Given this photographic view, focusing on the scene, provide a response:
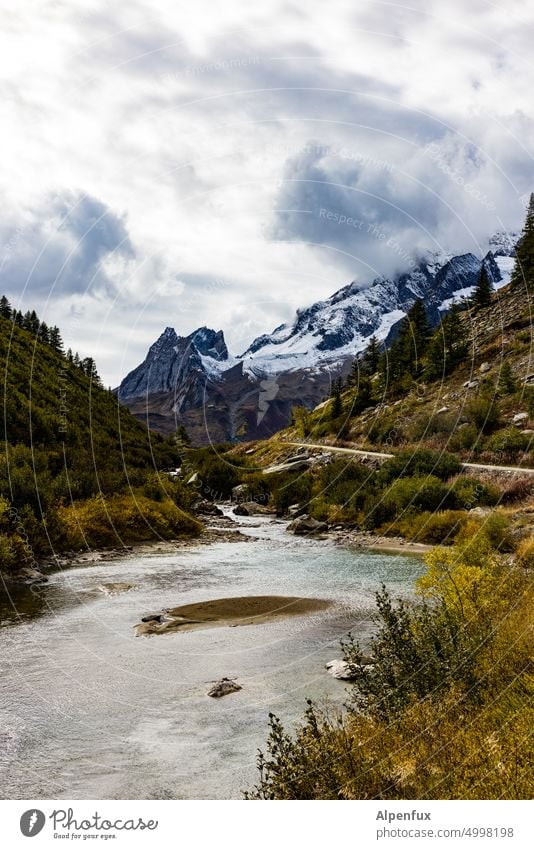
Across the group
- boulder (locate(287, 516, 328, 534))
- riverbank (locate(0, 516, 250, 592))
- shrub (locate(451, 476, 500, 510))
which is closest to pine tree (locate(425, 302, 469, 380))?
shrub (locate(451, 476, 500, 510))

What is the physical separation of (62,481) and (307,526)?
1496 centimetres

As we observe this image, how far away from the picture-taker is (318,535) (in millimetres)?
32438

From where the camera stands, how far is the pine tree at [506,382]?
49812 mm

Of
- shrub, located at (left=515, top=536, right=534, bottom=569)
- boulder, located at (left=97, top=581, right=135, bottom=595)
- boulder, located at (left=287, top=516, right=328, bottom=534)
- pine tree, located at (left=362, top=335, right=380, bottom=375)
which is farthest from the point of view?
pine tree, located at (left=362, top=335, right=380, bottom=375)

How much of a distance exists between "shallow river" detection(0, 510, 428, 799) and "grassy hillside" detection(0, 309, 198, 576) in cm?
371

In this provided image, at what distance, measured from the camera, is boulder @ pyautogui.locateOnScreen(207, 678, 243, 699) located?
10.1m

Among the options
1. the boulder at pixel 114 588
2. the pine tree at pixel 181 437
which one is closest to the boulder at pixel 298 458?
the pine tree at pixel 181 437

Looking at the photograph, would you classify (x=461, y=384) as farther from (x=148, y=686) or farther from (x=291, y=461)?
(x=148, y=686)

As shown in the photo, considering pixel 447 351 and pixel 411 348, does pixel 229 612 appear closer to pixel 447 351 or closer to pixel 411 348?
pixel 447 351

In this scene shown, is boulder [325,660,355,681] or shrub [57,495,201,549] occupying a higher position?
shrub [57,495,201,549]

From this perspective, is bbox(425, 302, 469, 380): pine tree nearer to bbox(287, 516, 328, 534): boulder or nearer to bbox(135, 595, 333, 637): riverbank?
bbox(287, 516, 328, 534): boulder

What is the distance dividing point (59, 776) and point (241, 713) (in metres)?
3.15

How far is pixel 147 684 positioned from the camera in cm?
1066

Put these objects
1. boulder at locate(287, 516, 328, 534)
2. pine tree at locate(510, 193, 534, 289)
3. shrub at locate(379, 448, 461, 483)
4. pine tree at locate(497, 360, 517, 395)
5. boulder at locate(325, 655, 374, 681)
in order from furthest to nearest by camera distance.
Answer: pine tree at locate(510, 193, 534, 289) < pine tree at locate(497, 360, 517, 395) < shrub at locate(379, 448, 461, 483) < boulder at locate(287, 516, 328, 534) < boulder at locate(325, 655, 374, 681)
